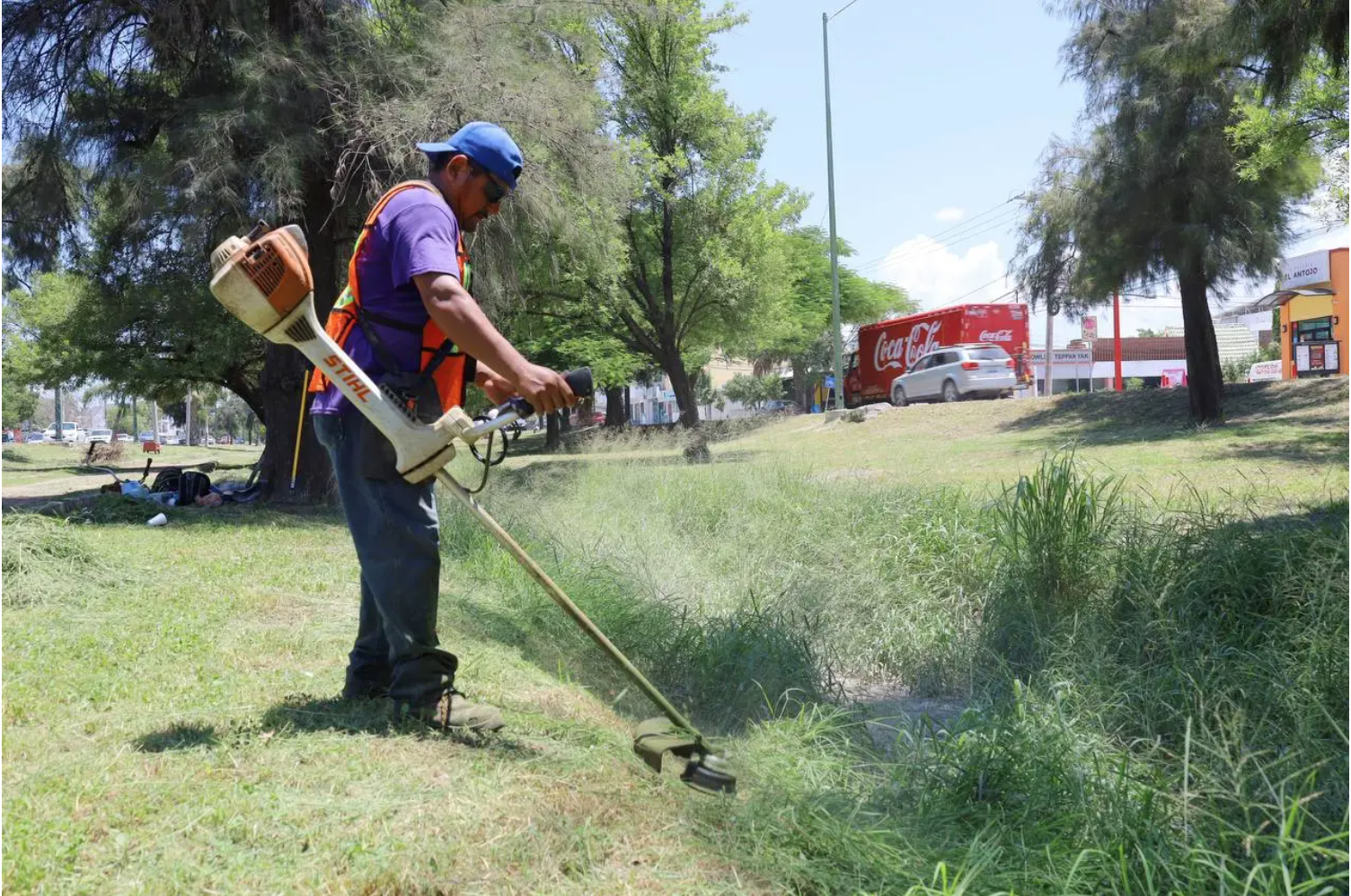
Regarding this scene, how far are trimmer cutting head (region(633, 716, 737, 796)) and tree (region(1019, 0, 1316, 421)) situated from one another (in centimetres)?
1374

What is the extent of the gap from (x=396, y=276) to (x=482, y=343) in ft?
1.29

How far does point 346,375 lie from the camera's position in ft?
10.4

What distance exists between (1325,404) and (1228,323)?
6587 centimetres

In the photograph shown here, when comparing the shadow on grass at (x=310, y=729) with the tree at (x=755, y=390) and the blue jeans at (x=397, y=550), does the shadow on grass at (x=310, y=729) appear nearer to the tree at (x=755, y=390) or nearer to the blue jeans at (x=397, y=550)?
the blue jeans at (x=397, y=550)

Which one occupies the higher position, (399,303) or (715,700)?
(399,303)

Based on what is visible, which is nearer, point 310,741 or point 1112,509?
point 310,741

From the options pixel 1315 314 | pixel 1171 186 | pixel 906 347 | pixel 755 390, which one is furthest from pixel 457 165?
pixel 755 390

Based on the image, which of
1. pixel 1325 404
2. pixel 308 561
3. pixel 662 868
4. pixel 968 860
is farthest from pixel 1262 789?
pixel 1325 404

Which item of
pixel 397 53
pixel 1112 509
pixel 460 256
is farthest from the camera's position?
pixel 397 53

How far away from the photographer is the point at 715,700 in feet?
14.9

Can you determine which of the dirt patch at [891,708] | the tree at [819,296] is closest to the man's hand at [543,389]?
the dirt patch at [891,708]

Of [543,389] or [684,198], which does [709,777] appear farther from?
[684,198]

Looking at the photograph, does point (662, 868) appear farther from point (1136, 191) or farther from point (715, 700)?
point (1136, 191)

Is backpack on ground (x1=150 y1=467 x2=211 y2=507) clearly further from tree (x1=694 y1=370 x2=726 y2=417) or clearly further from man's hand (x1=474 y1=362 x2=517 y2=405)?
tree (x1=694 y1=370 x2=726 y2=417)
